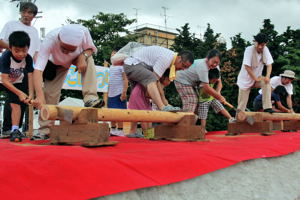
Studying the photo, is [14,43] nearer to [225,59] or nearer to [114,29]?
[225,59]

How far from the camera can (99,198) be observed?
5.50ft

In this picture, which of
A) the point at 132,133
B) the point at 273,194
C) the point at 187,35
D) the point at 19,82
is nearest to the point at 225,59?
the point at 187,35

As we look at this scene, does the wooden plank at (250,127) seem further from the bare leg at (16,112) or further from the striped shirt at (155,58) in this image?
the bare leg at (16,112)

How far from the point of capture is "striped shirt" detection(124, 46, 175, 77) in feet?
13.9

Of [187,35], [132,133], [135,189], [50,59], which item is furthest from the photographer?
[187,35]

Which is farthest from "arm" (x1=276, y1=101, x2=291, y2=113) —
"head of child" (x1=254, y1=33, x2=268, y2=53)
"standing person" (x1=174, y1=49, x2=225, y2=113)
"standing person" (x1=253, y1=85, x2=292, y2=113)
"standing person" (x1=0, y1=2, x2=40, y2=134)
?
"standing person" (x1=0, y1=2, x2=40, y2=134)

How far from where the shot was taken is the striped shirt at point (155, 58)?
167 inches

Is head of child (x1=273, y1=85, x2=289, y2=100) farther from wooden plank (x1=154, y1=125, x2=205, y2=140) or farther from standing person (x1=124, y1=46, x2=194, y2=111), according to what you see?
wooden plank (x1=154, y1=125, x2=205, y2=140)

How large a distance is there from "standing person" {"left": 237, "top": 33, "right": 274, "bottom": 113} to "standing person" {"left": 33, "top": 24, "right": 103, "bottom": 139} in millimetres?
2991

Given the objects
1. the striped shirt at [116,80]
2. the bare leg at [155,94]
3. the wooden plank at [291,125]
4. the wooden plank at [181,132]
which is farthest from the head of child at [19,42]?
the wooden plank at [291,125]

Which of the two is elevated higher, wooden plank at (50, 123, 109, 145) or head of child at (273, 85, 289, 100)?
head of child at (273, 85, 289, 100)

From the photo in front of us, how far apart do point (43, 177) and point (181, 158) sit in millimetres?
957

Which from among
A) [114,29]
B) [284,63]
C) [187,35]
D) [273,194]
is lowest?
[273,194]

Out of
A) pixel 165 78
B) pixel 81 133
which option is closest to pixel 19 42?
pixel 81 133
